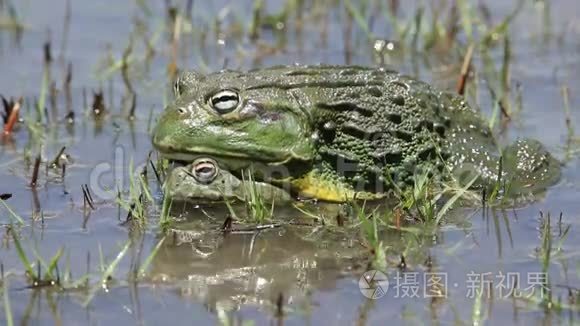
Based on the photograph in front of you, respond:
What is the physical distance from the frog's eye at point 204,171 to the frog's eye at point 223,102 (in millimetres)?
336

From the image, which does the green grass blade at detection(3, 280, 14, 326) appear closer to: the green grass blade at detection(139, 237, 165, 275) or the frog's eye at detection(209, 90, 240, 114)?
the green grass blade at detection(139, 237, 165, 275)

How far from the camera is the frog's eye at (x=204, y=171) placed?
7.05 m

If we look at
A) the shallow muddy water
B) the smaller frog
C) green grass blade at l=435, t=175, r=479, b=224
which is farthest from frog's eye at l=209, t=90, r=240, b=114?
green grass blade at l=435, t=175, r=479, b=224

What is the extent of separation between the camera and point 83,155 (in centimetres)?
817

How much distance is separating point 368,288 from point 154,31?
6143 mm

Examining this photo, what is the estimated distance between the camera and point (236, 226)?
667cm

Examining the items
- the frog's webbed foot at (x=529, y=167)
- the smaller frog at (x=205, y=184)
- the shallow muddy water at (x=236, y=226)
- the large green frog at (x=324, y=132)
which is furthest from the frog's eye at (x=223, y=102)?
the frog's webbed foot at (x=529, y=167)

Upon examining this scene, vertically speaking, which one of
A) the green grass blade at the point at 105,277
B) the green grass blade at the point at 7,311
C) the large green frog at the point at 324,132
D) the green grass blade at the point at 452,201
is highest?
the large green frog at the point at 324,132

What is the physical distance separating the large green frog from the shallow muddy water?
11.4 inches

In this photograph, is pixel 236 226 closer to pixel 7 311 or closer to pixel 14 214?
pixel 14 214

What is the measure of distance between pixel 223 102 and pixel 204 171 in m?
0.45

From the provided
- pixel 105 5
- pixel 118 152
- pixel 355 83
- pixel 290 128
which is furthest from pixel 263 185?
pixel 105 5

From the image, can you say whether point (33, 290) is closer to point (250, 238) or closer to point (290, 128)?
point (250, 238)

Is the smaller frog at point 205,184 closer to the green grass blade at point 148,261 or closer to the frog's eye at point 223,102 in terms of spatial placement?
the frog's eye at point 223,102
